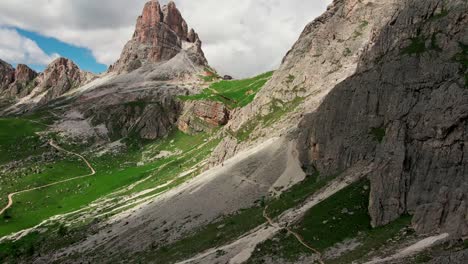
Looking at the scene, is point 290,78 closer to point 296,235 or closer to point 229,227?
point 229,227

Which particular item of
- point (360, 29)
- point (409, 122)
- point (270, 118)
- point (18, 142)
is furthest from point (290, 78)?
point (18, 142)

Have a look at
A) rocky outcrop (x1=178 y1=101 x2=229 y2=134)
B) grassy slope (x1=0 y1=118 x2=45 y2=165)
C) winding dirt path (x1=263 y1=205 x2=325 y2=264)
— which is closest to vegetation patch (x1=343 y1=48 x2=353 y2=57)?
winding dirt path (x1=263 y1=205 x2=325 y2=264)

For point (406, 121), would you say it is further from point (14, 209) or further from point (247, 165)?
point (14, 209)

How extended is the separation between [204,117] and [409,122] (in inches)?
4907

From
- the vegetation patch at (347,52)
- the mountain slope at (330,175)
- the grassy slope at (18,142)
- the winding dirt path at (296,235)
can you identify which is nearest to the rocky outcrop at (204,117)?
the mountain slope at (330,175)

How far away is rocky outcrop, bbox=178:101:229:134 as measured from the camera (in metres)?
170

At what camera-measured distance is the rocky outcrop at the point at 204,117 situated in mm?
170500

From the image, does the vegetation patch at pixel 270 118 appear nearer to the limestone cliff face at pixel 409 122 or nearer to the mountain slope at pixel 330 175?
the mountain slope at pixel 330 175

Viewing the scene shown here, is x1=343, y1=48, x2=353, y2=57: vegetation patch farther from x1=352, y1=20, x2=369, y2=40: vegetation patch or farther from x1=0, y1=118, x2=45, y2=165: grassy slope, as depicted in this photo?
x1=0, y1=118, x2=45, y2=165: grassy slope

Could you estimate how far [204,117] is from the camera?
17412 centimetres

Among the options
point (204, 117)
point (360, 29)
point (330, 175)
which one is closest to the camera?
point (330, 175)

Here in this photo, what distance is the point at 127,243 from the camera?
66.5 m

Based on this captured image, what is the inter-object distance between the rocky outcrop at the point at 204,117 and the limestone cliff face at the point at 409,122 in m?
92.1

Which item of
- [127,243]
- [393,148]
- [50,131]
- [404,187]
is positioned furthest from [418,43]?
[50,131]
